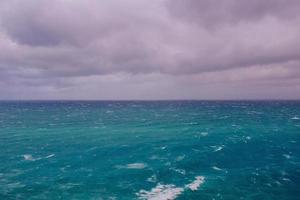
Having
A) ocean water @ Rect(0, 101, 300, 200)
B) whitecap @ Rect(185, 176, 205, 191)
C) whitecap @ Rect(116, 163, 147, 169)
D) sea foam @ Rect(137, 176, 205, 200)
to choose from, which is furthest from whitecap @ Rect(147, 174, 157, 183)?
whitecap @ Rect(116, 163, 147, 169)

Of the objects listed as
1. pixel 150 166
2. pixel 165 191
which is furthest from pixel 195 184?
pixel 150 166

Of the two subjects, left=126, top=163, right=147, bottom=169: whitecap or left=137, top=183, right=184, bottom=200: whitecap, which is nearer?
left=137, top=183, right=184, bottom=200: whitecap

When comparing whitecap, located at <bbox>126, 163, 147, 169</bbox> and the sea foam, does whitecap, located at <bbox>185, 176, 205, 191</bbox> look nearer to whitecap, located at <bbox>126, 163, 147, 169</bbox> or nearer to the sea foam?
the sea foam

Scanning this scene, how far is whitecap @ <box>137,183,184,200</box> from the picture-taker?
41062 mm

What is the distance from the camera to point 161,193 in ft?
140

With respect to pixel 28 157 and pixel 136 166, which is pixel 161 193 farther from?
pixel 28 157

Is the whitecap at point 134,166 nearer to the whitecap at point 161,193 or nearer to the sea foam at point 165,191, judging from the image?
the sea foam at point 165,191

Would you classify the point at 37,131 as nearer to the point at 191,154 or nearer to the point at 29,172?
the point at 29,172

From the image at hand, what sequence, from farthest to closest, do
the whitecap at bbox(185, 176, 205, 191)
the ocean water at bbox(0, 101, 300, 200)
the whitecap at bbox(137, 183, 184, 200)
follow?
the whitecap at bbox(185, 176, 205, 191)
the ocean water at bbox(0, 101, 300, 200)
the whitecap at bbox(137, 183, 184, 200)

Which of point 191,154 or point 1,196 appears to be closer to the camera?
point 1,196

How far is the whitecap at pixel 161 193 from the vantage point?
41.1 meters

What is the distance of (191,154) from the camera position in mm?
68062

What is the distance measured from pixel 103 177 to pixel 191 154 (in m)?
26.1

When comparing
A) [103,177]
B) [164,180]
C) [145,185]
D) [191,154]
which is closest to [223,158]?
[191,154]
